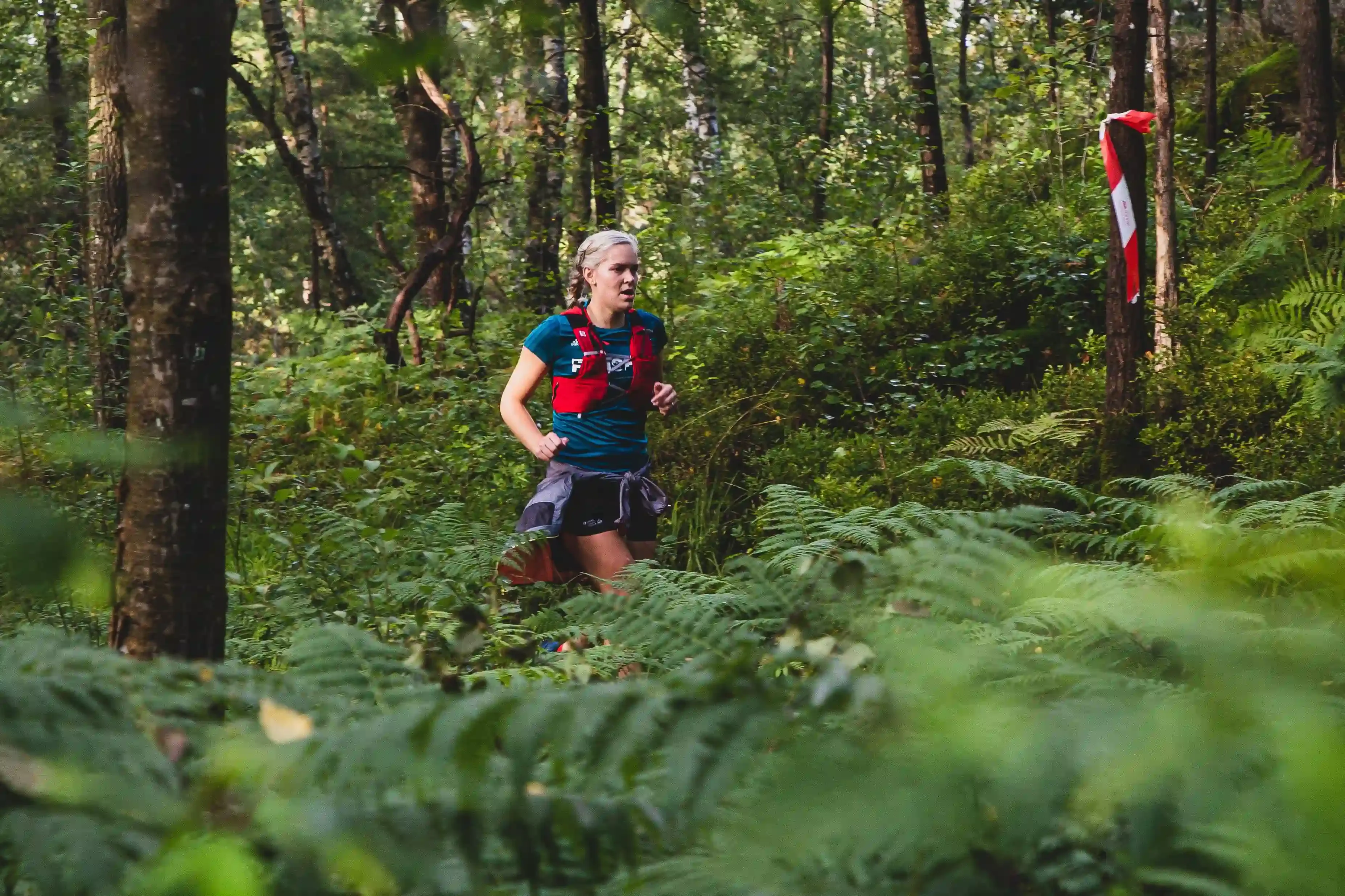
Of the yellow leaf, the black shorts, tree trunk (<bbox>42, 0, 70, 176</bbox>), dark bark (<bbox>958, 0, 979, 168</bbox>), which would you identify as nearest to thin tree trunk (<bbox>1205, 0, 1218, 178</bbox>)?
dark bark (<bbox>958, 0, 979, 168</bbox>)

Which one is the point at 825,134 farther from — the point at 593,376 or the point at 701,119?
the point at 593,376

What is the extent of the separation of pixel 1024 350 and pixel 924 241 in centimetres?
253

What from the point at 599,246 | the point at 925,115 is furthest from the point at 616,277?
the point at 925,115

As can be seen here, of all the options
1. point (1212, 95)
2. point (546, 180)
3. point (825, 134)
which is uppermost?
point (825, 134)

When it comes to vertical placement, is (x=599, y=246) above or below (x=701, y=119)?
below

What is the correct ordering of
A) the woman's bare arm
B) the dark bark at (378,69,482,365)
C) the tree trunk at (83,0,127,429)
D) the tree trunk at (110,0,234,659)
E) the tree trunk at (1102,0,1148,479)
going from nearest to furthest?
1. the tree trunk at (110,0,234,659)
2. the woman's bare arm
3. the tree trunk at (83,0,127,429)
4. the tree trunk at (1102,0,1148,479)
5. the dark bark at (378,69,482,365)

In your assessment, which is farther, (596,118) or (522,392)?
(596,118)

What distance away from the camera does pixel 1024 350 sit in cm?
884

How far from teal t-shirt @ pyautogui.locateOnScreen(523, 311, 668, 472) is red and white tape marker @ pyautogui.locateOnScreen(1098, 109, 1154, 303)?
365 centimetres

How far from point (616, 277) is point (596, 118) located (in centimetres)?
622

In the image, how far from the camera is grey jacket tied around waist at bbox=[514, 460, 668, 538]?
5000 mm

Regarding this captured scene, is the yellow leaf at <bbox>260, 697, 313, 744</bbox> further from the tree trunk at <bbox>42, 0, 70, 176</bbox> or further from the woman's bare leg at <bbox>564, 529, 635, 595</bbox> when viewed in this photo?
the woman's bare leg at <bbox>564, 529, 635, 595</bbox>

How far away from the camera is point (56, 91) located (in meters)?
1.60

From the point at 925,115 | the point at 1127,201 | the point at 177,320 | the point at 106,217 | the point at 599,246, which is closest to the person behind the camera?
the point at 177,320
